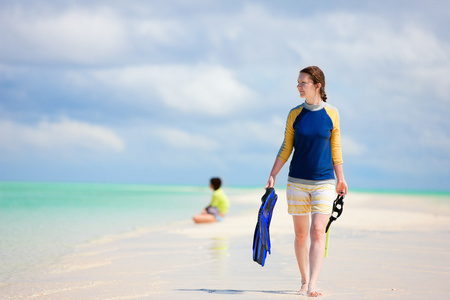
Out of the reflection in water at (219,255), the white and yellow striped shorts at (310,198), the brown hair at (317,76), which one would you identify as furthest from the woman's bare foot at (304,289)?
the brown hair at (317,76)

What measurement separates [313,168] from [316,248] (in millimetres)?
695

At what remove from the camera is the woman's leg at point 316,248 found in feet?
14.3

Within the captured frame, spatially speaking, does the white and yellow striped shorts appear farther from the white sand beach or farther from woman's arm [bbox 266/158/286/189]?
the white sand beach

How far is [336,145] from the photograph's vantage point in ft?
14.9

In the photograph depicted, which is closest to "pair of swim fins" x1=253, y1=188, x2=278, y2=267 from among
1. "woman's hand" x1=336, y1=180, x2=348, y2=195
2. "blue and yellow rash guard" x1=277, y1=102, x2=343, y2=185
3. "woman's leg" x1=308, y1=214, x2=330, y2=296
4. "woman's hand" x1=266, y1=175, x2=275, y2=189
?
"woman's hand" x1=266, y1=175, x2=275, y2=189

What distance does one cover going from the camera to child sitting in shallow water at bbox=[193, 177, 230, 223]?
13.3 metres

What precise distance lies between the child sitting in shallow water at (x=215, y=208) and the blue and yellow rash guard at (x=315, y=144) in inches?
351

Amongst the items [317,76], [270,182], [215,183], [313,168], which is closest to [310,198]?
[313,168]

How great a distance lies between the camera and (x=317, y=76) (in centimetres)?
457

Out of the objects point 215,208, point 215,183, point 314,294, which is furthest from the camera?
point 215,183

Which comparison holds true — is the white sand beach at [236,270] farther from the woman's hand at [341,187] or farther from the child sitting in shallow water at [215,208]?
the child sitting in shallow water at [215,208]

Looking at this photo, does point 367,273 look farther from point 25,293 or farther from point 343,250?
point 25,293

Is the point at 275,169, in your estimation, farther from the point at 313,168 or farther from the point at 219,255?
the point at 219,255

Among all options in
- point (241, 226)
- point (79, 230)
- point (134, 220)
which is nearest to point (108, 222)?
point (134, 220)
